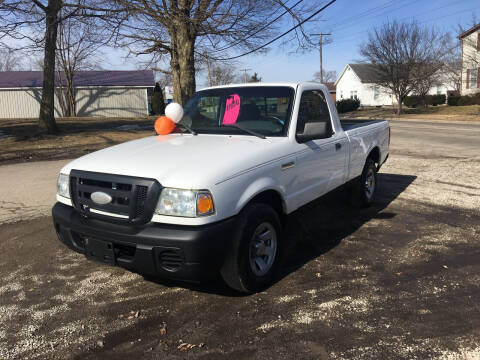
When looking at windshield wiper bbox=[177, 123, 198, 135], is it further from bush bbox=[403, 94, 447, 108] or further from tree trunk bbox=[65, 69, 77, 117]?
bush bbox=[403, 94, 447, 108]

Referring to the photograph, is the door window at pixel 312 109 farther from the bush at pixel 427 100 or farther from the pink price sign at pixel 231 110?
the bush at pixel 427 100

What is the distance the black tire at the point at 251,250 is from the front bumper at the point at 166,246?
4.2 inches

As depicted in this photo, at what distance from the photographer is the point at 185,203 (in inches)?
112

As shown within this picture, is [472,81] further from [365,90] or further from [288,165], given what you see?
[288,165]

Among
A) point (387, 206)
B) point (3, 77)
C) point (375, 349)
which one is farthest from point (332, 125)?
point (3, 77)

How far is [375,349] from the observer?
2.64 metres

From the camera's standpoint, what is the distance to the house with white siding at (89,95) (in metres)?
34.2

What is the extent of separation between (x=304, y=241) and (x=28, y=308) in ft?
9.76

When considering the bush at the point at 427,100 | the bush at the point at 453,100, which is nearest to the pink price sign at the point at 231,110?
the bush at the point at 453,100

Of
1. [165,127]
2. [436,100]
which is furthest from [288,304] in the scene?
[436,100]

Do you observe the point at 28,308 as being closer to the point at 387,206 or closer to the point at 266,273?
the point at 266,273

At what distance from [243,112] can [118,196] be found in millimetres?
1797

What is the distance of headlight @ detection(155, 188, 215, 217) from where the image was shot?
2828 mm

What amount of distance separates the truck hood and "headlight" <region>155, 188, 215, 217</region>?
0.05 meters
